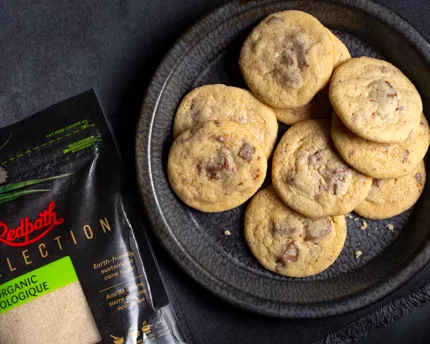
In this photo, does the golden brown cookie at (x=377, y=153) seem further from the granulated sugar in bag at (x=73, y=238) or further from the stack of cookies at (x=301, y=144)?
the granulated sugar in bag at (x=73, y=238)

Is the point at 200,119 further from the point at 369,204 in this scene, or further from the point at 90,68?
the point at 369,204

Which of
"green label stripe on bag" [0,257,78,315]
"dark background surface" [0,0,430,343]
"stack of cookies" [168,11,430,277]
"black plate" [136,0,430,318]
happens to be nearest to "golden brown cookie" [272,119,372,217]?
"stack of cookies" [168,11,430,277]

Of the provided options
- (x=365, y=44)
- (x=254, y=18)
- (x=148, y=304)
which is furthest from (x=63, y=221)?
(x=365, y=44)

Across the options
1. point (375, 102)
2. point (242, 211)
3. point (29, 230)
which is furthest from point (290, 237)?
point (29, 230)

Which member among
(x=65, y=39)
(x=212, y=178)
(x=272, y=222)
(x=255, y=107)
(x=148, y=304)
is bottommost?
(x=148, y=304)

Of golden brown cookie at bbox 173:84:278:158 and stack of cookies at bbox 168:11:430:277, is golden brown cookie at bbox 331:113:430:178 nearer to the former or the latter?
stack of cookies at bbox 168:11:430:277

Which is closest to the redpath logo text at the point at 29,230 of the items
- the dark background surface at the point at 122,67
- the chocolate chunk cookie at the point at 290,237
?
the dark background surface at the point at 122,67
